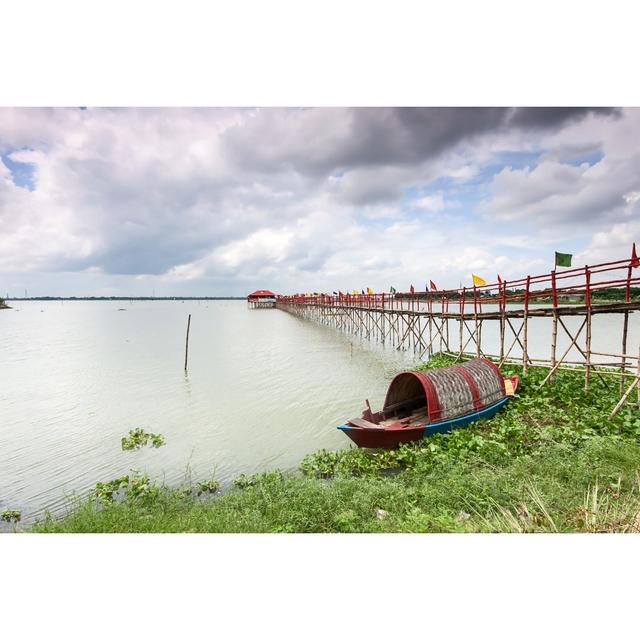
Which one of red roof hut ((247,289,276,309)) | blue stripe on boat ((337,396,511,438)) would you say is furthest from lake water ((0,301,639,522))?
red roof hut ((247,289,276,309))

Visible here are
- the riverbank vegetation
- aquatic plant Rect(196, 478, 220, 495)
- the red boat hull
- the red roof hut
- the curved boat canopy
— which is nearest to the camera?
the riverbank vegetation

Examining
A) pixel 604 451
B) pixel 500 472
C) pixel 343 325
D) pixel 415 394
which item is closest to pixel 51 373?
pixel 415 394

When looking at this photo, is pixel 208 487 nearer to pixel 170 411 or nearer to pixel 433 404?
pixel 433 404

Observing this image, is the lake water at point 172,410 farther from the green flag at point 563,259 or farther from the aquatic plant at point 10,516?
the green flag at point 563,259

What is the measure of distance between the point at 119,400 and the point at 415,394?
9798mm

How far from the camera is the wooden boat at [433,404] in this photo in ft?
22.4

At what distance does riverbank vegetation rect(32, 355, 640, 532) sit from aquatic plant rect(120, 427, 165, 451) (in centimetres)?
192

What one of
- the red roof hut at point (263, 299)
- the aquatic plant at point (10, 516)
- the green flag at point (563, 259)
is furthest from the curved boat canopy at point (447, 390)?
the red roof hut at point (263, 299)

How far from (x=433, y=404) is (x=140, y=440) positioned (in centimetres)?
686

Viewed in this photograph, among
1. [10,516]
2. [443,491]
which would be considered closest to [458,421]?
[443,491]

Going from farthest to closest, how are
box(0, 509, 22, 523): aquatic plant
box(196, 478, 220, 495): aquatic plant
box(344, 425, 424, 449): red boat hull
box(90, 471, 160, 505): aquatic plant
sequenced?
box(344, 425, 424, 449): red boat hull
box(196, 478, 220, 495): aquatic plant
box(90, 471, 160, 505): aquatic plant
box(0, 509, 22, 523): aquatic plant

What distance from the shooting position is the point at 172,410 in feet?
35.5

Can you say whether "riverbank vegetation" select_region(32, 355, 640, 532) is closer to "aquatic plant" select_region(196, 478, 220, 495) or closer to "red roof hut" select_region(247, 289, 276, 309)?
"aquatic plant" select_region(196, 478, 220, 495)

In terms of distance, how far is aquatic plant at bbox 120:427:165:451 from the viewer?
8.19 metres
